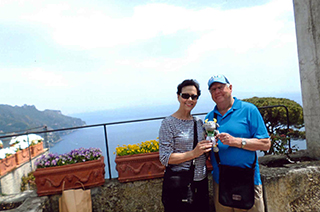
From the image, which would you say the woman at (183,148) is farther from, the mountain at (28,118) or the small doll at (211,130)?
the mountain at (28,118)

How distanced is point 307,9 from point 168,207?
10.5 ft

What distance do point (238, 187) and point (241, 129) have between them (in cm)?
48

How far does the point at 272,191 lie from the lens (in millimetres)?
2736

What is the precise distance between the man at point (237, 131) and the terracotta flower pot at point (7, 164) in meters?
8.63

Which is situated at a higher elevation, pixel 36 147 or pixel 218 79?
pixel 218 79

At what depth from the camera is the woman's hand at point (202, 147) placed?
1815mm

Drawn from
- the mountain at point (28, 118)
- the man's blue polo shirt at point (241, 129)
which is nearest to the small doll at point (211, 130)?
the man's blue polo shirt at point (241, 129)

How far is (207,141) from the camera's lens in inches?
72.5

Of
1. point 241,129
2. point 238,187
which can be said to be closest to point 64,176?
point 238,187

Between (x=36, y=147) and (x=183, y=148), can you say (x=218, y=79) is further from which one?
(x=36, y=147)

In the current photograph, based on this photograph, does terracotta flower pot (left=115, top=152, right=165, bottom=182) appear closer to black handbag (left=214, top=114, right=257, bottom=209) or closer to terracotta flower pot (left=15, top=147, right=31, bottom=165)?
black handbag (left=214, top=114, right=257, bottom=209)

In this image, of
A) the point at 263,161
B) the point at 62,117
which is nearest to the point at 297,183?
the point at 263,161

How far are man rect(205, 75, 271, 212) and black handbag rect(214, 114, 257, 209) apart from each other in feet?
0.20

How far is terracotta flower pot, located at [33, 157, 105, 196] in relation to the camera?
297 centimetres
